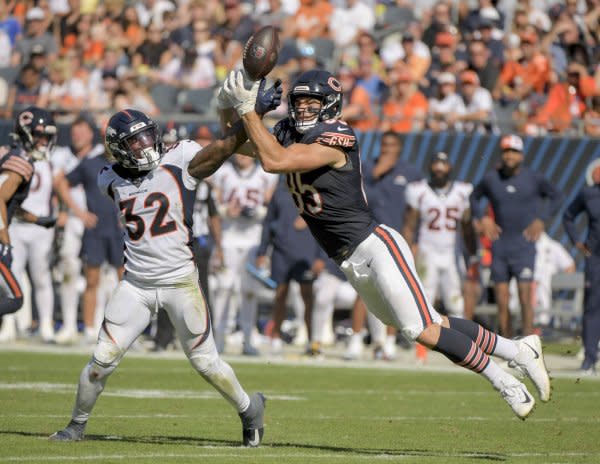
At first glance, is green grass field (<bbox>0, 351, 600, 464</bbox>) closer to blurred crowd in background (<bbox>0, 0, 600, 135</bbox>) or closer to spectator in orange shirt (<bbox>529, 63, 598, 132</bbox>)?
spectator in orange shirt (<bbox>529, 63, 598, 132</bbox>)

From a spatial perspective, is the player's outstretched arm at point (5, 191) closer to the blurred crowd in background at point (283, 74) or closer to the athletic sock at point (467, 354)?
the athletic sock at point (467, 354)

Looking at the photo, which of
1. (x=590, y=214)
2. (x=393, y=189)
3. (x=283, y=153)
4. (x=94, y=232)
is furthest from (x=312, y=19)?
(x=283, y=153)

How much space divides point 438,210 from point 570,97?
2935mm

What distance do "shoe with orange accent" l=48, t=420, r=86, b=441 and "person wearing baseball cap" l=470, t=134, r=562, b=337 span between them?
264 inches

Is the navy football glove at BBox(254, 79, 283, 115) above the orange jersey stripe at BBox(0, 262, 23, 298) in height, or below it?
above

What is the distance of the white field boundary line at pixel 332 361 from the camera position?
12438mm

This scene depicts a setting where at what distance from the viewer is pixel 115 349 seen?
272 inches

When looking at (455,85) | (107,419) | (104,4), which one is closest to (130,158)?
(107,419)

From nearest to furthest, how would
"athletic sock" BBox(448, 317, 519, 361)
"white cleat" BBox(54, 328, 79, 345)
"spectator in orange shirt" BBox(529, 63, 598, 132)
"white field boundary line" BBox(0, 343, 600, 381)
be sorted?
"athletic sock" BBox(448, 317, 519, 361) < "white field boundary line" BBox(0, 343, 600, 381) < "white cleat" BBox(54, 328, 79, 345) < "spectator in orange shirt" BBox(529, 63, 598, 132)

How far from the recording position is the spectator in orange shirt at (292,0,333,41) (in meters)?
19.0

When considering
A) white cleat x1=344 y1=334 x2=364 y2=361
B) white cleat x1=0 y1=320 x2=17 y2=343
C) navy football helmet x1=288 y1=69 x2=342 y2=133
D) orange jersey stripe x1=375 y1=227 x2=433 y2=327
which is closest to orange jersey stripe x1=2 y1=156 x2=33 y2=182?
navy football helmet x1=288 y1=69 x2=342 y2=133

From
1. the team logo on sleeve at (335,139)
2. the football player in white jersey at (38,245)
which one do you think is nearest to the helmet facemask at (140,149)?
the team logo on sleeve at (335,139)

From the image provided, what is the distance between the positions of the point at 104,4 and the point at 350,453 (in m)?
16.2

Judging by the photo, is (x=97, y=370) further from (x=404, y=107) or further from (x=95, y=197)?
(x=404, y=107)
